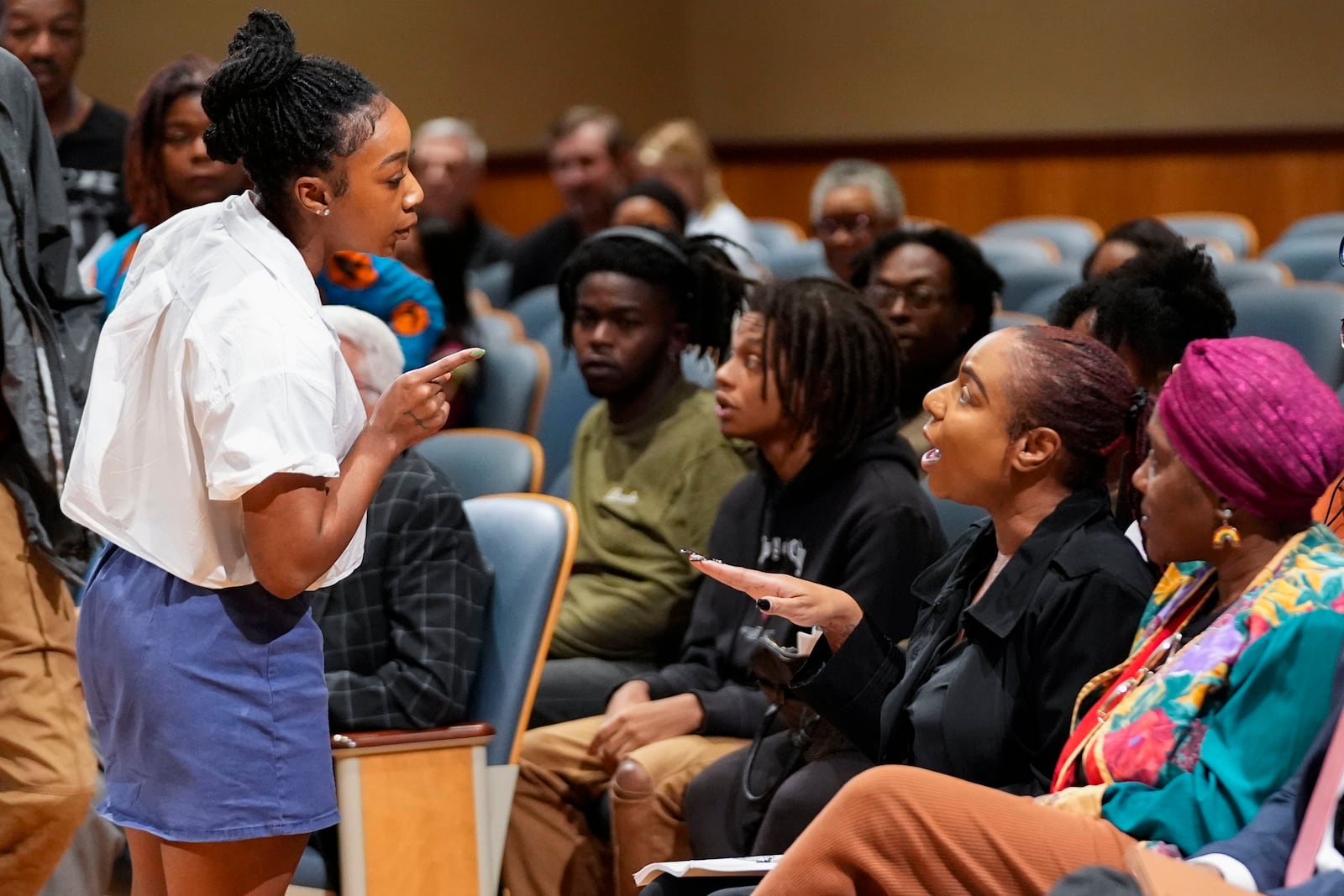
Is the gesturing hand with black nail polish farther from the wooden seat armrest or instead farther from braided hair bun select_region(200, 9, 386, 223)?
braided hair bun select_region(200, 9, 386, 223)

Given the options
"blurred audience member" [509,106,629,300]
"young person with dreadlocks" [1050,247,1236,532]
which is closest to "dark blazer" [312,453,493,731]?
"young person with dreadlocks" [1050,247,1236,532]

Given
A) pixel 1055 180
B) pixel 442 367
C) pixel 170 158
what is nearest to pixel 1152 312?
pixel 442 367

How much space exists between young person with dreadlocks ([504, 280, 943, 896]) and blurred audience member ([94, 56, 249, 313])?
1.24m

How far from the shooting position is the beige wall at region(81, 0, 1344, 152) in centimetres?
811

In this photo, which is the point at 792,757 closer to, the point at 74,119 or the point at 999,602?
the point at 999,602

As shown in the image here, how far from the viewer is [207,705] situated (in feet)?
5.83

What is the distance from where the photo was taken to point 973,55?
9094mm

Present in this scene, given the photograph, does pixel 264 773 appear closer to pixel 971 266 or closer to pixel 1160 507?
pixel 1160 507

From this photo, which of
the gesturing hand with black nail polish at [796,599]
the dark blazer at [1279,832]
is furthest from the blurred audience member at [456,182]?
the dark blazer at [1279,832]

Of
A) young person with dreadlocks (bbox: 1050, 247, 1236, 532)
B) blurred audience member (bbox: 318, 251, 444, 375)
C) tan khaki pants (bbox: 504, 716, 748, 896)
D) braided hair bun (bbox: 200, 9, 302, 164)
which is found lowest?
tan khaki pants (bbox: 504, 716, 748, 896)

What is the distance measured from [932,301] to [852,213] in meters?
1.38

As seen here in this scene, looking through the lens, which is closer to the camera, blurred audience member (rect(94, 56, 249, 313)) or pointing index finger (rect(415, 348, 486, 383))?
pointing index finger (rect(415, 348, 486, 383))

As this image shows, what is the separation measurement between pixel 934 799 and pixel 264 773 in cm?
73

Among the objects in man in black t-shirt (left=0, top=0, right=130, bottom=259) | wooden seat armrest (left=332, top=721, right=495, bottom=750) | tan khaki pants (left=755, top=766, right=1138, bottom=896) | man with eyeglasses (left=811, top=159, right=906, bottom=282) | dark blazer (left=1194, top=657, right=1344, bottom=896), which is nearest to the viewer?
dark blazer (left=1194, top=657, right=1344, bottom=896)
